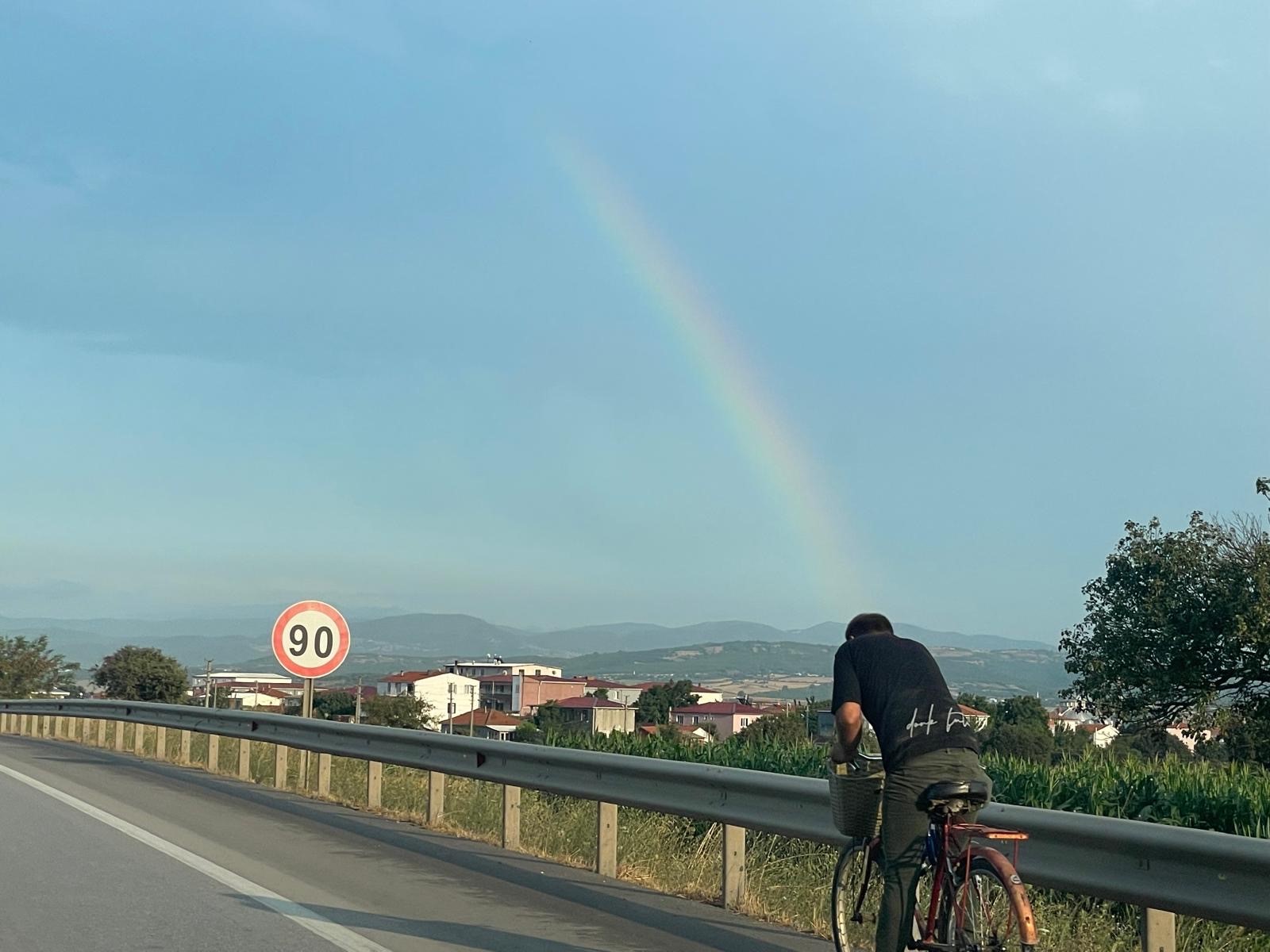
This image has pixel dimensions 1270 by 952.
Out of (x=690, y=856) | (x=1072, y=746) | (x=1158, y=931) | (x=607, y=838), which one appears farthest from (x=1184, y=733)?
(x=1158, y=931)

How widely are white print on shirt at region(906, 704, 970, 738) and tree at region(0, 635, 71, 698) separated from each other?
290 feet

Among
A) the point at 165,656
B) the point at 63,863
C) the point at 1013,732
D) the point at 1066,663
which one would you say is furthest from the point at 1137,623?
the point at 165,656

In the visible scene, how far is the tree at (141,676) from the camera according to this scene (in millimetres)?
112188

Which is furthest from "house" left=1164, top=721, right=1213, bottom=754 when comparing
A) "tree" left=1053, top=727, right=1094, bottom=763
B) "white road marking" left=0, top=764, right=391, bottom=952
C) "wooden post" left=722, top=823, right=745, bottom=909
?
"wooden post" left=722, top=823, right=745, bottom=909

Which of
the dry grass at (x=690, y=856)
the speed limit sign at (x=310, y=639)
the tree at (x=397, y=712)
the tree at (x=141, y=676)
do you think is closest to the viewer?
the dry grass at (x=690, y=856)

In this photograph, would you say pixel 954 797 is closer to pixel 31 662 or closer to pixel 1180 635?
pixel 1180 635

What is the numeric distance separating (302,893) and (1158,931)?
4.97 metres

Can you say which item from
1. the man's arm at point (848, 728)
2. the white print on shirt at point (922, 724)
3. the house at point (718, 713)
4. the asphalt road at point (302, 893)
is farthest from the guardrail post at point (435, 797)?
the house at point (718, 713)

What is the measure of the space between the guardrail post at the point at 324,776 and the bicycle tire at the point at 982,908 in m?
10.6

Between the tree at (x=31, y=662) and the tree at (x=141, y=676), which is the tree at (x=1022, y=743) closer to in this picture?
the tree at (x=31, y=662)

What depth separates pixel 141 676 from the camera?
113125 mm

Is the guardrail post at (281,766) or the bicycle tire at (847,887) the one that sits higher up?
the bicycle tire at (847,887)

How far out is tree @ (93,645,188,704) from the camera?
11219cm

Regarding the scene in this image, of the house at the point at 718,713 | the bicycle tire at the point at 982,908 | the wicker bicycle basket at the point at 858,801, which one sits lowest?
the house at the point at 718,713
